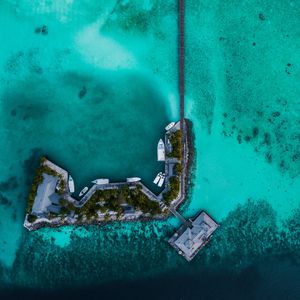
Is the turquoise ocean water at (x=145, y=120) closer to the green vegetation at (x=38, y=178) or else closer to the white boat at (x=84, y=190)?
the white boat at (x=84, y=190)

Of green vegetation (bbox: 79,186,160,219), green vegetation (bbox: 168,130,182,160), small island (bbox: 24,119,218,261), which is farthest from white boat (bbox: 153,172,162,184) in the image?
green vegetation (bbox: 168,130,182,160)

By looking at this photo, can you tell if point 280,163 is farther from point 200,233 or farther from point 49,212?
point 49,212

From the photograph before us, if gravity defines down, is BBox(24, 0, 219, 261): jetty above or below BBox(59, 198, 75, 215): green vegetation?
above

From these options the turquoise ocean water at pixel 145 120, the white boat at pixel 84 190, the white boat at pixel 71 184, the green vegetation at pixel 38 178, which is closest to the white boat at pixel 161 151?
the turquoise ocean water at pixel 145 120

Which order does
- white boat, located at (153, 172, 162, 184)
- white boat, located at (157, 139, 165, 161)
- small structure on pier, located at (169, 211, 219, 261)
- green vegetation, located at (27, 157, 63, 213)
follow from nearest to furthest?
green vegetation, located at (27, 157, 63, 213) < small structure on pier, located at (169, 211, 219, 261) < white boat, located at (157, 139, 165, 161) < white boat, located at (153, 172, 162, 184)

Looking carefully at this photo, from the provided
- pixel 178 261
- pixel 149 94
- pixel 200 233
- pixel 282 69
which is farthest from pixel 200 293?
pixel 282 69

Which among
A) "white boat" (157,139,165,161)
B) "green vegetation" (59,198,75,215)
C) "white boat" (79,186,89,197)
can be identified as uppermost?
"white boat" (157,139,165,161)

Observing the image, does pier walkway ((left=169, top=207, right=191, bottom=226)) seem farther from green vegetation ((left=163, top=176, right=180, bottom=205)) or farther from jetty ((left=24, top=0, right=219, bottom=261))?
green vegetation ((left=163, top=176, right=180, bottom=205))

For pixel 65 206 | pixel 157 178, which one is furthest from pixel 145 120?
pixel 65 206
